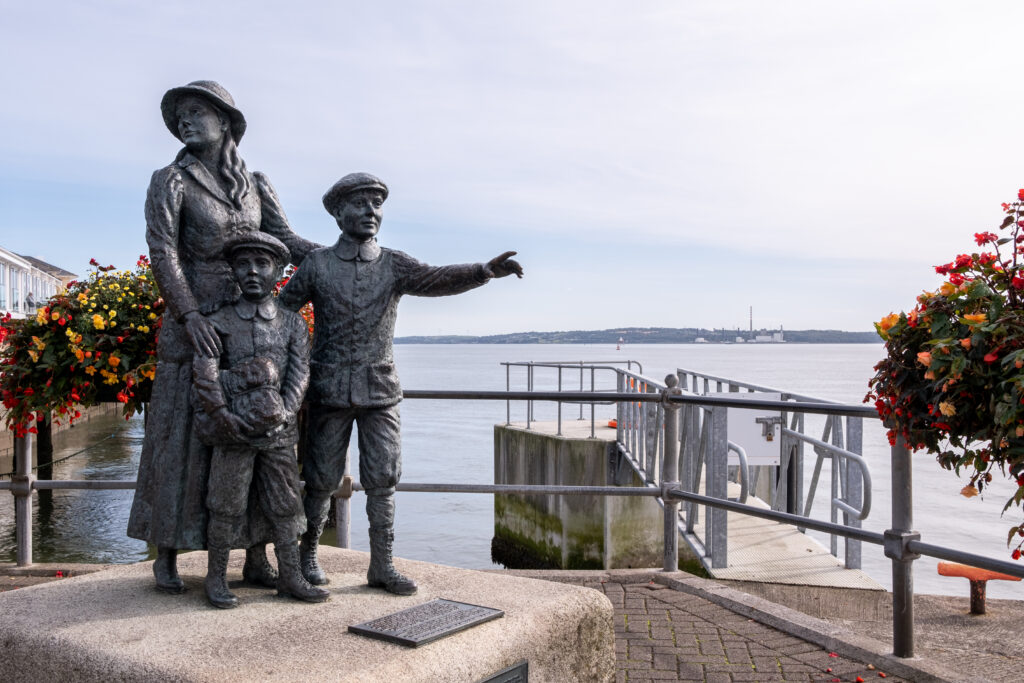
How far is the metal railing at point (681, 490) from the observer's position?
13.3 feet

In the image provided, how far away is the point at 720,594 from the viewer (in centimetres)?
509

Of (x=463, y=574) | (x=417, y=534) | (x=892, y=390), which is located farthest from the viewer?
(x=417, y=534)

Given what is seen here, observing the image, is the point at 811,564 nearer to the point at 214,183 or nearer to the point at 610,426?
the point at 214,183

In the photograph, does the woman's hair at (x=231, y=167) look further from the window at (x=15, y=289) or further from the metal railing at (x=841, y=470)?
the window at (x=15, y=289)

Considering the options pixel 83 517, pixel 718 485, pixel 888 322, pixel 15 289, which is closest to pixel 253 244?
pixel 888 322

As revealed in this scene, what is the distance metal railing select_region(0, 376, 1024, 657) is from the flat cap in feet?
5.26

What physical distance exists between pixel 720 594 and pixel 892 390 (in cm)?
204

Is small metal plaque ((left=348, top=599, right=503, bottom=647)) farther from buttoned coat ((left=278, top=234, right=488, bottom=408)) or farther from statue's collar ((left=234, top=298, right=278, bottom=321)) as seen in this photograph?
statue's collar ((left=234, top=298, right=278, bottom=321))

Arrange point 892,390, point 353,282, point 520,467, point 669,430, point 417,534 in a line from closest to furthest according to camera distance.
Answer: point 892,390, point 353,282, point 669,430, point 520,467, point 417,534

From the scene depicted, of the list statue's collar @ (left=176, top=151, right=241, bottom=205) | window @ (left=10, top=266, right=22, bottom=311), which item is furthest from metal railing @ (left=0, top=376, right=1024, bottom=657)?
window @ (left=10, top=266, right=22, bottom=311)

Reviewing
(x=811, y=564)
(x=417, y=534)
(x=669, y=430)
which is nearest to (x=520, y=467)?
(x=417, y=534)

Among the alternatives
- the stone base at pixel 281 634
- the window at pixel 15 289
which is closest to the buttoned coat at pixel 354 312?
the stone base at pixel 281 634

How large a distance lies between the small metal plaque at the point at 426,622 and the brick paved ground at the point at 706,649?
92 cm

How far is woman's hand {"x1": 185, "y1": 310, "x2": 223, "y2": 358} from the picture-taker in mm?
3457
